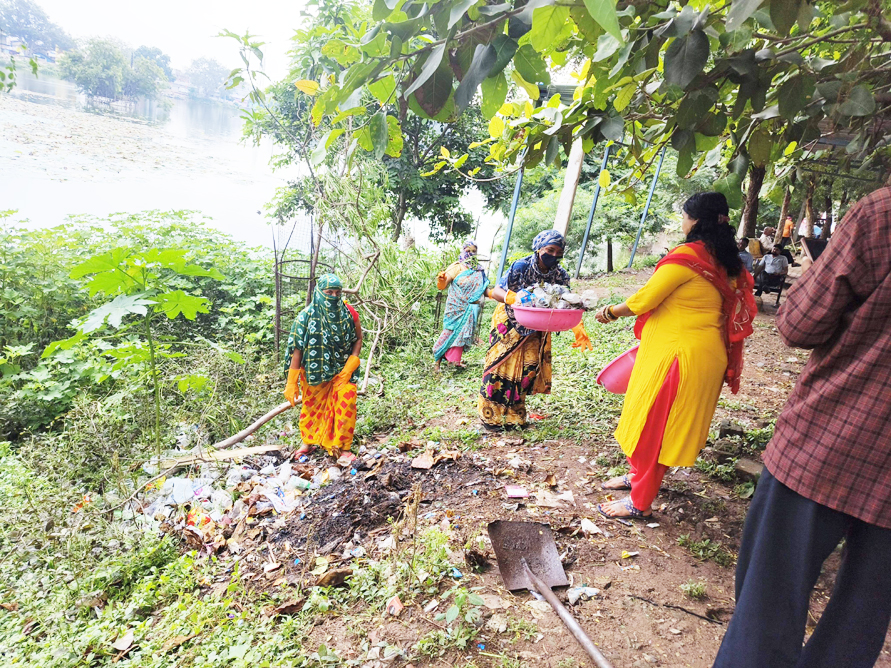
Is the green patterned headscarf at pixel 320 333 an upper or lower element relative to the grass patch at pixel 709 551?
upper

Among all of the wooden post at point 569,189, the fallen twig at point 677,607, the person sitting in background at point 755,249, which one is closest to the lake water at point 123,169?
the wooden post at point 569,189

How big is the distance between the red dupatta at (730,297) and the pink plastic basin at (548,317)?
651 millimetres

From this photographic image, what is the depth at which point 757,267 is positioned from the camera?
339 inches

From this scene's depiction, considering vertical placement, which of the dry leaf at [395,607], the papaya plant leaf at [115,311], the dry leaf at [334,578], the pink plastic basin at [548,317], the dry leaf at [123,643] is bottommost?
the dry leaf at [123,643]

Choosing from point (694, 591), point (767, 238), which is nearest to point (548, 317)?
point (694, 591)

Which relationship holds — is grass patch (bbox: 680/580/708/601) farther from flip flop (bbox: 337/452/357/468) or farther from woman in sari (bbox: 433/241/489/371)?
woman in sari (bbox: 433/241/489/371)

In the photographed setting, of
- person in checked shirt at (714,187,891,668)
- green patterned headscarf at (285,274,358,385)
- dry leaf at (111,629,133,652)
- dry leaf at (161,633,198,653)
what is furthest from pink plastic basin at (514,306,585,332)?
dry leaf at (111,629,133,652)

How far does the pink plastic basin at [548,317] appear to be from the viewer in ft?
10.8

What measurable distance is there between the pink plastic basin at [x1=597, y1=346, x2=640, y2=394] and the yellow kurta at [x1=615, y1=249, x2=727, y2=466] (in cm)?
46

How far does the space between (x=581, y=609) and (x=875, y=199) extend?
1887 mm

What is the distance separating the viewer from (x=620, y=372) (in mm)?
3096

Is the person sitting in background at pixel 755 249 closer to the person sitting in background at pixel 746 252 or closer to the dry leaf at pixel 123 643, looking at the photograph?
the person sitting in background at pixel 746 252

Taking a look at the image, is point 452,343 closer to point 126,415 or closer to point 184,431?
point 184,431

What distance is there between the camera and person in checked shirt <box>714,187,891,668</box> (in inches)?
53.7
